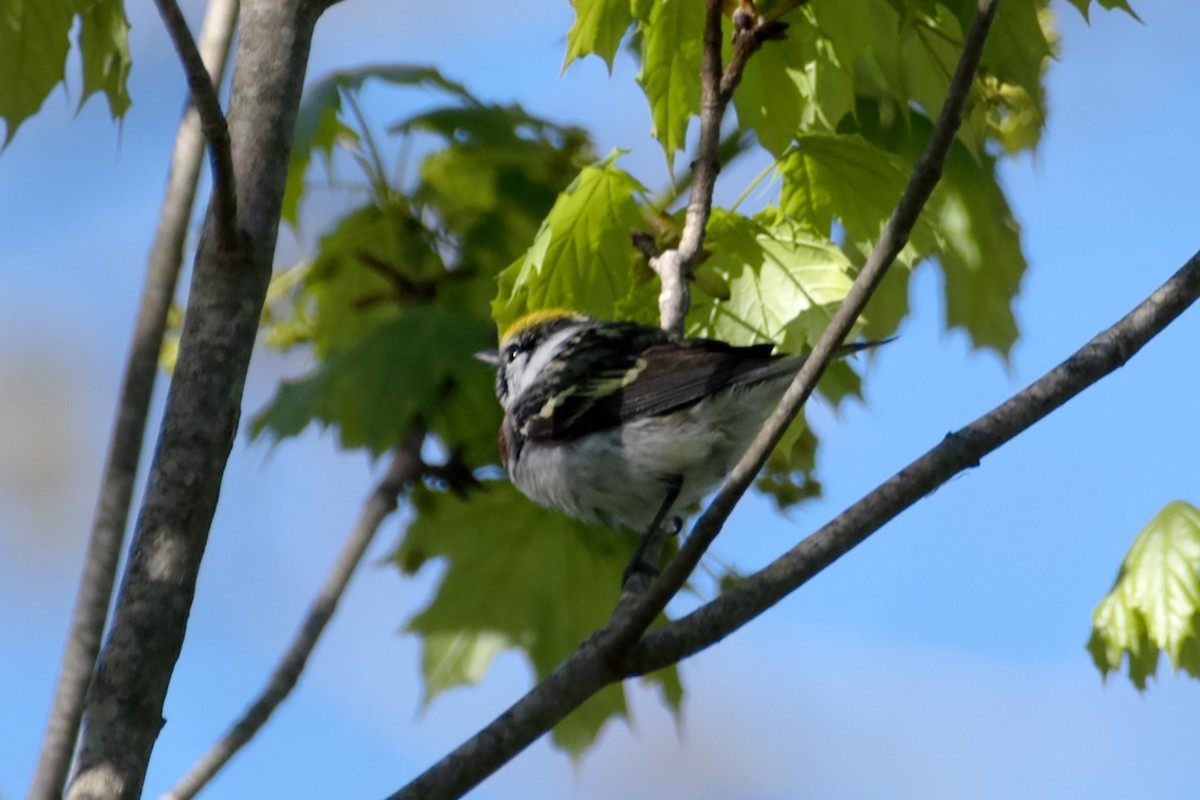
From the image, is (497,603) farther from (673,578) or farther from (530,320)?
(673,578)

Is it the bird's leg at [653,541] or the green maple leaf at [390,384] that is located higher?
the green maple leaf at [390,384]

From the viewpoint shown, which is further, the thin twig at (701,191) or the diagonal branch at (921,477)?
the thin twig at (701,191)

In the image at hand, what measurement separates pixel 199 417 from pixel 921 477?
120cm

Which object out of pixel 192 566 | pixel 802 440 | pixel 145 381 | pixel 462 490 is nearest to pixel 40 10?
pixel 145 381

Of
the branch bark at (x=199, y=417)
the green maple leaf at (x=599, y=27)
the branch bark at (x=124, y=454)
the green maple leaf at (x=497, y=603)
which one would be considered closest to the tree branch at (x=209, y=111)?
the branch bark at (x=199, y=417)

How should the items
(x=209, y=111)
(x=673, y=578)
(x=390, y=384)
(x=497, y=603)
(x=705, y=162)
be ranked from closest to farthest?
1. (x=209, y=111)
2. (x=673, y=578)
3. (x=705, y=162)
4. (x=390, y=384)
5. (x=497, y=603)

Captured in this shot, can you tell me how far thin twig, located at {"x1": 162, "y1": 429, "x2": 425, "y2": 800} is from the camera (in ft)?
9.01

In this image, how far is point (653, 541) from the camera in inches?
131

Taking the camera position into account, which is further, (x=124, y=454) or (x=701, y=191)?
(x=701, y=191)

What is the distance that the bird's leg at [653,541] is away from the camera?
3172 millimetres

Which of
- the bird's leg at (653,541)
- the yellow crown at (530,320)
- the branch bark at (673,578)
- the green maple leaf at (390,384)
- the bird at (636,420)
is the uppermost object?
the yellow crown at (530,320)

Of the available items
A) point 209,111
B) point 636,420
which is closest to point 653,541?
point 636,420

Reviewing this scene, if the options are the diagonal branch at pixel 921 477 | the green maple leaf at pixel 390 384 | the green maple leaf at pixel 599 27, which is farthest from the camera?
the green maple leaf at pixel 390 384

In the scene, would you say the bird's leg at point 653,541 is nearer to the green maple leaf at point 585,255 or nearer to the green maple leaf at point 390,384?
the green maple leaf at point 585,255
